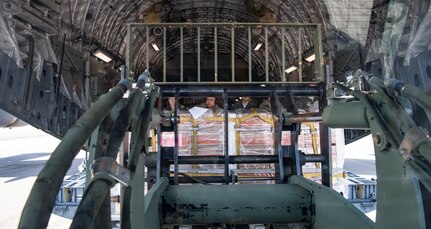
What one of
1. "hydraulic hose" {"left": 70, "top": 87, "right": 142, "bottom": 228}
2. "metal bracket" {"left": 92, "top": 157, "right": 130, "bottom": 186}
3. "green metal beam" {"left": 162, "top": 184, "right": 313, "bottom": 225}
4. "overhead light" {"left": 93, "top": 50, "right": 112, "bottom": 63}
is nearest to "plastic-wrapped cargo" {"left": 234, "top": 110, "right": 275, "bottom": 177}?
"green metal beam" {"left": 162, "top": 184, "right": 313, "bottom": 225}

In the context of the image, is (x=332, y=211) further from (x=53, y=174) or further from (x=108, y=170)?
(x=53, y=174)

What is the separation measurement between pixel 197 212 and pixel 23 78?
3417 millimetres

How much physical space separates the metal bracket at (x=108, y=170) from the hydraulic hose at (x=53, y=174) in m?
0.14

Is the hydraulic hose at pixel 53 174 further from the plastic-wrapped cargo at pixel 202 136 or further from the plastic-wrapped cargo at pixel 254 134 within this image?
the plastic-wrapped cargo at pixel 254 134

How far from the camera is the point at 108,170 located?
43.8 inches

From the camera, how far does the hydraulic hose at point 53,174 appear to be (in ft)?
2.65

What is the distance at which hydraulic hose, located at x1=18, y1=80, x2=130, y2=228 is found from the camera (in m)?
0.81

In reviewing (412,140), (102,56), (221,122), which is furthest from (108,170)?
(102,56)

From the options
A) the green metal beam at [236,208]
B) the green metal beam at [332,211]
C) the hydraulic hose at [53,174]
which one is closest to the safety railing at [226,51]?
the green metal beam at [236,208]

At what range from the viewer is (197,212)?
89.0 inches

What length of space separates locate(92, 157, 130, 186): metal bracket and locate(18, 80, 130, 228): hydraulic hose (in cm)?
14

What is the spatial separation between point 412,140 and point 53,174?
4.04 feet

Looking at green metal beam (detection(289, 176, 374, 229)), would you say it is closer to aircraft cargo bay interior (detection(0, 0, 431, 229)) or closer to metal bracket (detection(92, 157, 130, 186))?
aircraft cargo bay interior (detection(0, 0, 431, 229))

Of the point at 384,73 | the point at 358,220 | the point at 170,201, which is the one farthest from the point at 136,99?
the point at 384,73
